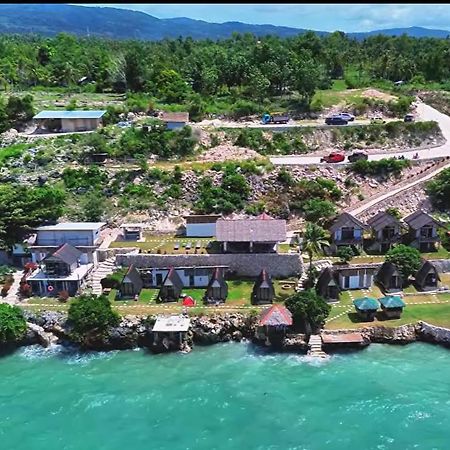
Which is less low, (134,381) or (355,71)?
(355,71)

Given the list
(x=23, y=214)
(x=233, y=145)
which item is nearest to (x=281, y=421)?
(x=23, y=214)

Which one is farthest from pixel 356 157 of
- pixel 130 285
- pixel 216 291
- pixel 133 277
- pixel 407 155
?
pixel 130 285

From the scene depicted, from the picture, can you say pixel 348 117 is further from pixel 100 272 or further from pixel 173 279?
pixel 100 272

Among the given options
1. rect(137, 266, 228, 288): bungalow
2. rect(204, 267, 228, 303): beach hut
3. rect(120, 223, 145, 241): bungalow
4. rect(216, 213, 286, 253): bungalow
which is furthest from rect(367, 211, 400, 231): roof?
rect(120, 223, 145, 241): bungalow

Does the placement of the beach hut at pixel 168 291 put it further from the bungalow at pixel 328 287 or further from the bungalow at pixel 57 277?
the bungalow at pixel 328 287

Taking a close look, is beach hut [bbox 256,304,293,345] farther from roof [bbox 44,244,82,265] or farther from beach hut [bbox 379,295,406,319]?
roof [bbox 44,244,82,265]

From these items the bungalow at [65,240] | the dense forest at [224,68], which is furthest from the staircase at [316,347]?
the dense forest at [224,68]

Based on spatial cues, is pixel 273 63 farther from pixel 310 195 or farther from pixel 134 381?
pixel 134 381
